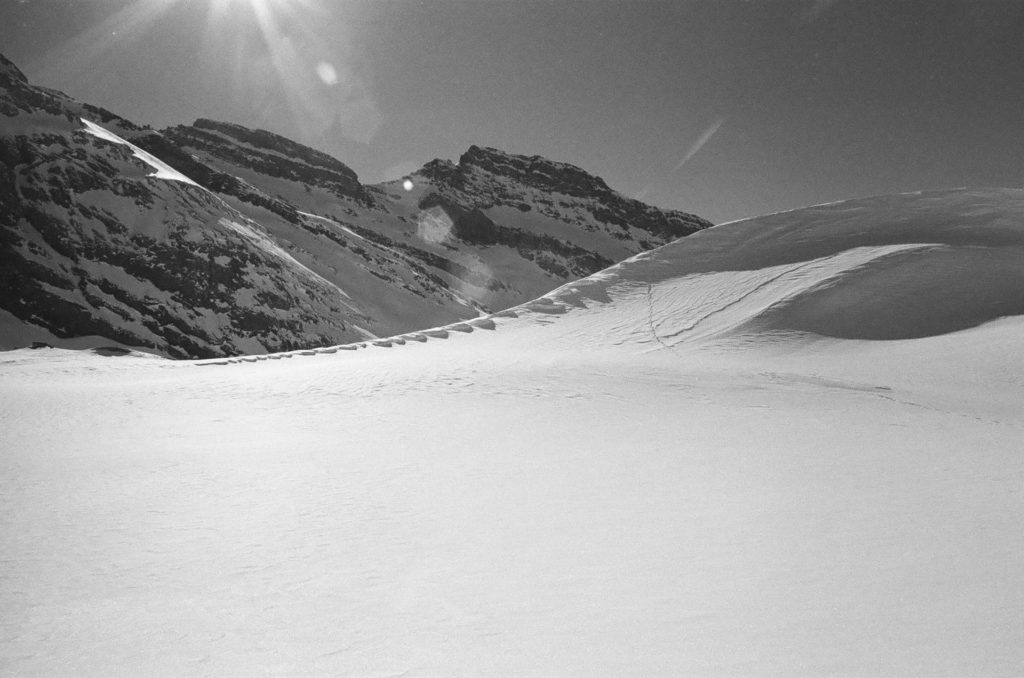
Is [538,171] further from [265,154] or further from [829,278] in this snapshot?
[829,278]

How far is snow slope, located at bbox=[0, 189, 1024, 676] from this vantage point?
2.54 m

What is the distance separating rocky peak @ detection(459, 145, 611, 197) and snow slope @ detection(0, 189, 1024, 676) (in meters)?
177

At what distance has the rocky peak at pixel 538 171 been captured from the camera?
179250mm

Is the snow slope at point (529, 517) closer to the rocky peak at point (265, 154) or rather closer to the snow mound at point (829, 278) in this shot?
the snow mound at point (829, 278)

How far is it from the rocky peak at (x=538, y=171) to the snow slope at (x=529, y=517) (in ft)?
579

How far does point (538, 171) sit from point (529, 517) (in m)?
192

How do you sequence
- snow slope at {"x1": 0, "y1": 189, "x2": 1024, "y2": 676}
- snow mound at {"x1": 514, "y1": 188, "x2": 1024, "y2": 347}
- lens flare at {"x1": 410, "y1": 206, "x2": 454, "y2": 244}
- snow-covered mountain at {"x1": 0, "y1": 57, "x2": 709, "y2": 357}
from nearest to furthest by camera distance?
snow slope at {"x1": 0, "y1": 189, "x2": 1024, "y2": 676} < snow mound at {"x1": 514, "y1": 188, "x2": 1024, "y2": 347} < snow-covered mountain at {"x1": 0, "y1": 57, "x2": 709, "y2": 357} < lens flare at {"x1": 410, "y1": 206, "x2": 454, "y2": 244}

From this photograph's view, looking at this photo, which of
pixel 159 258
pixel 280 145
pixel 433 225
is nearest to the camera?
pixel 159 258

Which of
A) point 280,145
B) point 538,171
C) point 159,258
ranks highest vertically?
point 538,171

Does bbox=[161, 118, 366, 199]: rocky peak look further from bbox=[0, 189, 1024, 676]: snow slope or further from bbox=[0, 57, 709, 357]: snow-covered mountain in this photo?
bbox=[0, 189, 1024, 676]: snow slope

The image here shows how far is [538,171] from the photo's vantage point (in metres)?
185

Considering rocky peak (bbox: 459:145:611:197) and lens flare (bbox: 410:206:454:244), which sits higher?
rocky peak (bbox: 459:145:611:197)

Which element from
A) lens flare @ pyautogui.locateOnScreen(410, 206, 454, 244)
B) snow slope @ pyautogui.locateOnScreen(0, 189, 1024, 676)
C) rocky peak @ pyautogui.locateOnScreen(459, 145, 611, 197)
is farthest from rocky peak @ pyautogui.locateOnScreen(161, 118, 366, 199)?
snow slope @ pyautogui.locateOnScreen(0, 189, 1024, 676)

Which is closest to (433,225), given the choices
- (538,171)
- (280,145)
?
(280,145)
